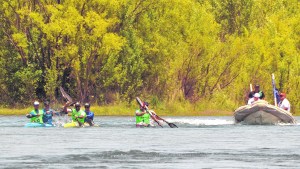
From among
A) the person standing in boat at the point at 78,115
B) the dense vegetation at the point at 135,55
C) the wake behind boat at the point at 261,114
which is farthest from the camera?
the dense vegetation at the point at 135,55

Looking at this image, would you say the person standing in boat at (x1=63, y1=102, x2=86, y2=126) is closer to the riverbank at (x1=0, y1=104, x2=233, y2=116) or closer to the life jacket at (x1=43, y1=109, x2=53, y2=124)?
the life jacket at (x1=43, y1=109, x2=53, y2=124)

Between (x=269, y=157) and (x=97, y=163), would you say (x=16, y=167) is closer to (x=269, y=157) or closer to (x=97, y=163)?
(x=97, y=163)

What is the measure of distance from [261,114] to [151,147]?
61.8ft

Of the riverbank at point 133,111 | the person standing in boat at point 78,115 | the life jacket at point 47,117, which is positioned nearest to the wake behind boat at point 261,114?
the person standing in boat at point 78,115

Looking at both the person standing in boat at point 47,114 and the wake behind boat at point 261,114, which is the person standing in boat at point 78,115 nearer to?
the person standing in boat at point 47,114

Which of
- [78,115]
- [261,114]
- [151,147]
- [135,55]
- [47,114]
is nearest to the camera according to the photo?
[151,147]

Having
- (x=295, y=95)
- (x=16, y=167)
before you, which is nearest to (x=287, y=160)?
(x=16, y=167)

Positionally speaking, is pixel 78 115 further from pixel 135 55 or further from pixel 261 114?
pixel 135 55

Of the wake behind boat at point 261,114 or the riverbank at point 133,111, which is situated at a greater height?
the riverbank at point 133,111

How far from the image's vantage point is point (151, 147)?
35812 millimetres

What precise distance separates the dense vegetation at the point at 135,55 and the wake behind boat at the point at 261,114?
827 inches

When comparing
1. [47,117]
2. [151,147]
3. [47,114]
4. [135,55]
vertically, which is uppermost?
[135,55]

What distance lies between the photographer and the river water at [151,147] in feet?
95.2

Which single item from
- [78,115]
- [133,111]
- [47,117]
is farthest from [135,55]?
[78,115]
